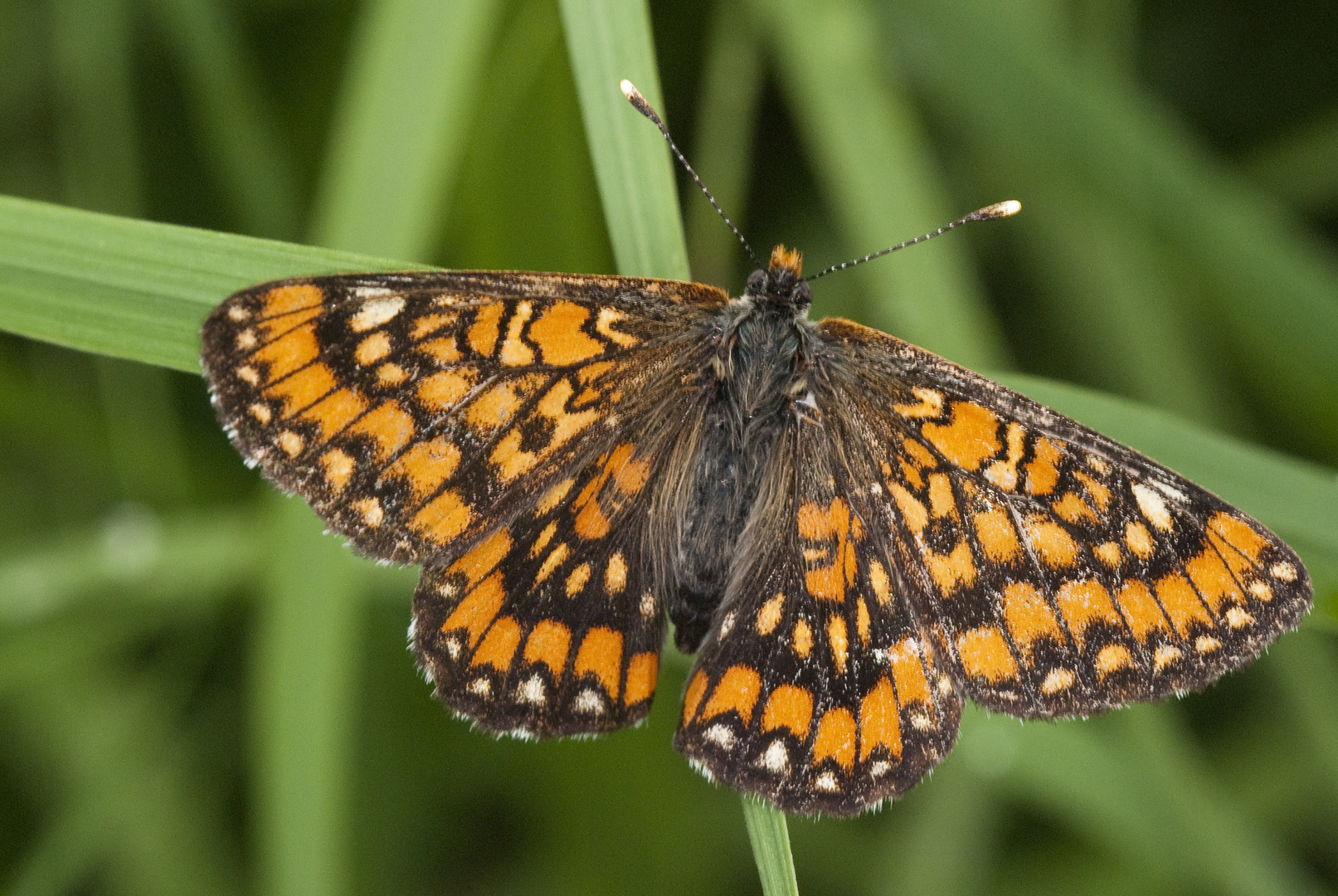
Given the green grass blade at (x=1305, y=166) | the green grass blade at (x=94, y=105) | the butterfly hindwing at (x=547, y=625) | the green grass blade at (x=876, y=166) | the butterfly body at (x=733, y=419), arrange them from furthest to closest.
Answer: the green grass blade at (x=1305, y=166), the green grass blade at (x=94, y=105), the green grass blade at (x=876, y=166), the butterfly body at (x=733, y=419), the butterfly hindwing at (x=547, y=625)

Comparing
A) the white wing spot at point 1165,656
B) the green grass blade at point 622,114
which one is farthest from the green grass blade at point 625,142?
the white wing spot at point 1165,656

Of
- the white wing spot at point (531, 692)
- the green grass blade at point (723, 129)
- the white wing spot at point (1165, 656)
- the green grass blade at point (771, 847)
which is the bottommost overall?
the green grass blade at point (771, 847)

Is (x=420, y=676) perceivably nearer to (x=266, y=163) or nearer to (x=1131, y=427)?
(x=266, y=163)

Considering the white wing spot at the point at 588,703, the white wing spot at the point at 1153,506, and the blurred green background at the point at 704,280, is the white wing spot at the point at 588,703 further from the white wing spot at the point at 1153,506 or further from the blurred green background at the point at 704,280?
the white wing spot at the point at 1153,506

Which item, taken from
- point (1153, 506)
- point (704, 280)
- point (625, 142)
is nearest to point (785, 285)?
point (625, 142)

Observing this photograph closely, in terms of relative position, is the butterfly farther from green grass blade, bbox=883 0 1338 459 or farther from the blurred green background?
green grass blade, bbox=883 0 1338 459

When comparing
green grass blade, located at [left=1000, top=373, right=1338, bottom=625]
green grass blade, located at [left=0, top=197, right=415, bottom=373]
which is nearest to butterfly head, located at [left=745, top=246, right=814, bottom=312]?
green grass blade, located at [left=1000, top=373, right=1338, bottom=625]

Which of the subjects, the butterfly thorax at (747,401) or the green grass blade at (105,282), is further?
the butterfly thorax at (747,401)
